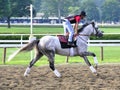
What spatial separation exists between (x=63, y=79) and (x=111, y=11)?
4728 inches

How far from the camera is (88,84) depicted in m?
9.98

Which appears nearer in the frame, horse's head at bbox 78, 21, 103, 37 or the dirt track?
the dirt track

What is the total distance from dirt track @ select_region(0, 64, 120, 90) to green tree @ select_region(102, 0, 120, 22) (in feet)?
374

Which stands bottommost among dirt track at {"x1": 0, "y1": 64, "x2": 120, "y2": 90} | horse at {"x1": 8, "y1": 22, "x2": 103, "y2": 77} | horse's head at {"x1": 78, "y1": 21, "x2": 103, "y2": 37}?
dirt track at {"x1": 0, "y1": 64, "x2": 120, "y2": 90}

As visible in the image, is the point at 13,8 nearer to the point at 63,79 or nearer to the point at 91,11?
the point at 91,11

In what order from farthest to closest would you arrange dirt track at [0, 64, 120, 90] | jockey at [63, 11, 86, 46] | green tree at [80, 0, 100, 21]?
green tree at [80, 0, 100, 21]
jockey at [63, 11, 86, 46]
dirt track at [0, 64, 120, 90]

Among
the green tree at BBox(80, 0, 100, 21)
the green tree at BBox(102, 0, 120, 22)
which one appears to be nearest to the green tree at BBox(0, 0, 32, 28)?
the green tree at BBox(80, 0, 100, 21)

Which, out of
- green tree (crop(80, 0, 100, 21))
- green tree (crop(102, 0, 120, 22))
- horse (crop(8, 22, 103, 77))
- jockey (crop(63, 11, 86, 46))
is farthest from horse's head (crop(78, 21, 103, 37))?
green tree (crop(102, 0, 120, 22))

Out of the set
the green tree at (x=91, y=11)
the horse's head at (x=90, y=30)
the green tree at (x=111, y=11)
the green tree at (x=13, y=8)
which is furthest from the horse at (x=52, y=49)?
the green tree at (x=111, y=11)

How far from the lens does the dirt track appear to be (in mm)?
9539

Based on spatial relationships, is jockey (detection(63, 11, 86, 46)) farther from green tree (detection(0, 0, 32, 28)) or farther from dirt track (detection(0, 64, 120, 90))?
green tree (detection(0, 0, 32, 28))

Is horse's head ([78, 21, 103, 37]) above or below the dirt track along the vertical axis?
above

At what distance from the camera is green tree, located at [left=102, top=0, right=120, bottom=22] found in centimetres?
12825

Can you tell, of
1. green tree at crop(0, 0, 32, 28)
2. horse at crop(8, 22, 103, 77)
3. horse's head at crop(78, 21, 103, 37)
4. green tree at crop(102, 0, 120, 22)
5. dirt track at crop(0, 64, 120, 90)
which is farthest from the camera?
green tree at crop(102, 0, 120, 22)
